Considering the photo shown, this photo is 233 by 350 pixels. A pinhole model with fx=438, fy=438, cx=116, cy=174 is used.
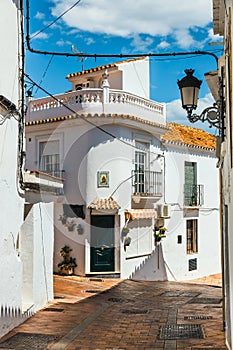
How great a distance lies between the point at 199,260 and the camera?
22.3 metres

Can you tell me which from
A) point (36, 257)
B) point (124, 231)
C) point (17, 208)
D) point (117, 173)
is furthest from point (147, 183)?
point (17, 208)

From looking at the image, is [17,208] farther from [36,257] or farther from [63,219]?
[63,219]

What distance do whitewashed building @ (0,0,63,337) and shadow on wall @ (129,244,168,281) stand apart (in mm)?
7547

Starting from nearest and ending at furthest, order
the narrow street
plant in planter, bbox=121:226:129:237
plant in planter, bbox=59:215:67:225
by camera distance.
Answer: the narrow street, plant in planter, bbox=121:226:129:237, plant in planter, bbox=59:215:67:225

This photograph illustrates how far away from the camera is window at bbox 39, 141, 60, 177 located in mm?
19297

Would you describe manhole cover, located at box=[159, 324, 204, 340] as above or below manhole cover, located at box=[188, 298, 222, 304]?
above

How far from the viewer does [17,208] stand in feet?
32.6

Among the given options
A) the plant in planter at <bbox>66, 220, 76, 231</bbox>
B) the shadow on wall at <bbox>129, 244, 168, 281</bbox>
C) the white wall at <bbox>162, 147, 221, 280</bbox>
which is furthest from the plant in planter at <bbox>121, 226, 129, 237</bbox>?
the white wall at <bbox>162, 147, 221, 280</bbox>

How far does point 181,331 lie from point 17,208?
4.44 meters

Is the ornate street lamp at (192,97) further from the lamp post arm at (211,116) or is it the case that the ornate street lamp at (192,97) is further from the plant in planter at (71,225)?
the plant in planter at (71,225)

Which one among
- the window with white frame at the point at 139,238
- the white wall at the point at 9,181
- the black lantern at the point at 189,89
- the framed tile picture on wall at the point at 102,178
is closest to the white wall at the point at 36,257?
the white wall at the point at 9,181

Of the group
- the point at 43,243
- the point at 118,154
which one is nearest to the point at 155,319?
the point at 43,243

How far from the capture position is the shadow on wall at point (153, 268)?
19.4 meters

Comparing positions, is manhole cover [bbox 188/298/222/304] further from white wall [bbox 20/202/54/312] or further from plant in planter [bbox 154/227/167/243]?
plant in planter [bbox 154/227/167/243]
